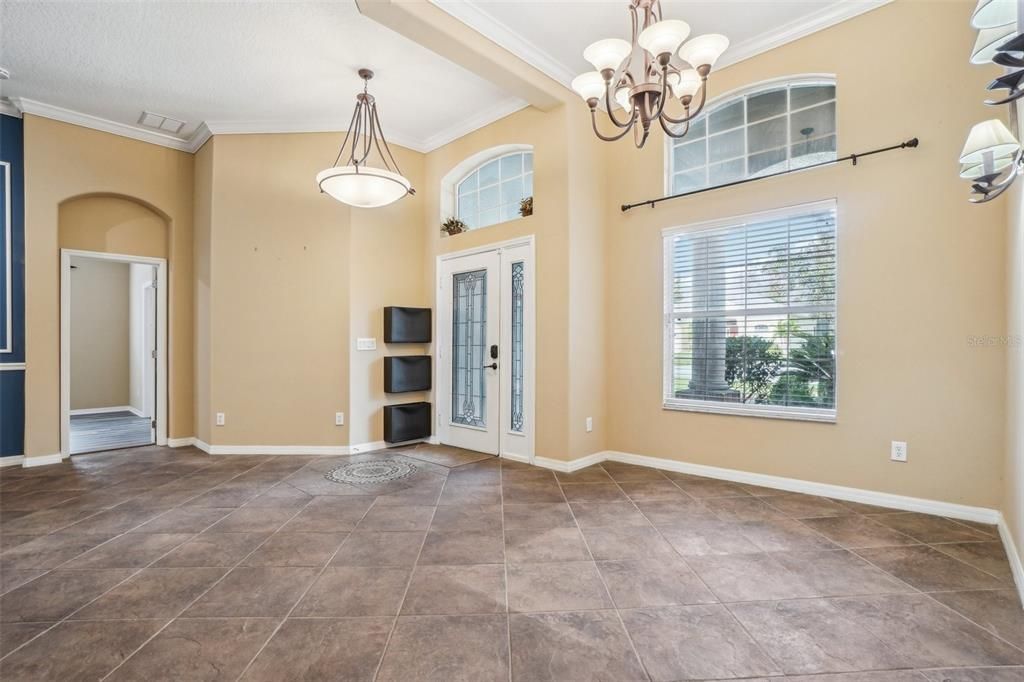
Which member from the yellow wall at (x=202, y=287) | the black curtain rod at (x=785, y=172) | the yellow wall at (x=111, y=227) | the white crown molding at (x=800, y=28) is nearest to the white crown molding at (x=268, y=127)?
the yellow wall at (x=202, y=287)

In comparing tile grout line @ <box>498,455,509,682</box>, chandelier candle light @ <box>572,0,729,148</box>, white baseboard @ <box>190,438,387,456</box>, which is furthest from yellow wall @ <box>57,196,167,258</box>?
chandelier candle light @ <box>572,0,729,148</box>

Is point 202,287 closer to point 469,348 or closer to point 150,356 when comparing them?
point 150,356

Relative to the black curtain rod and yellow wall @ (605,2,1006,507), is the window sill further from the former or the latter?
the black curtain rod

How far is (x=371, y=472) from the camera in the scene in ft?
12.8

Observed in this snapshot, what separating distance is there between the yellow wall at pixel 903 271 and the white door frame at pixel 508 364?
1657mm

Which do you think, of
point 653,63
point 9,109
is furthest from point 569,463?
point 9,109

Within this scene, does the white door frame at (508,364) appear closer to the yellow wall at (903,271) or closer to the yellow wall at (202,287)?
the yellow wall at (903,271)

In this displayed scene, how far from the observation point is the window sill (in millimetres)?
3208

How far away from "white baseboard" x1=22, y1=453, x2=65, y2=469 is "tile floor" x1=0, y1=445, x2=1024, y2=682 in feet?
3.58

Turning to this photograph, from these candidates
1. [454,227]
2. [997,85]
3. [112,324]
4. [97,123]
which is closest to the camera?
[997,85]

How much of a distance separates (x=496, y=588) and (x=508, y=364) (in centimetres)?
251

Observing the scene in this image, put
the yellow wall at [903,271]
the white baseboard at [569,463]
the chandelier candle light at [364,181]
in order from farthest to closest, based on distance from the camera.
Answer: the white baseboard at [569,463] < the chandelier candle light at [364,181] < the yellow wall at [903,271]

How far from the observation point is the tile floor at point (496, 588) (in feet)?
5.25

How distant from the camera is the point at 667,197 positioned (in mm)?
3857
